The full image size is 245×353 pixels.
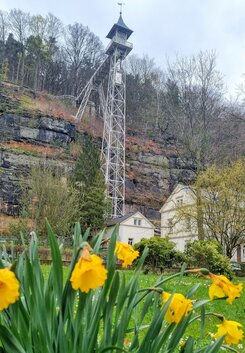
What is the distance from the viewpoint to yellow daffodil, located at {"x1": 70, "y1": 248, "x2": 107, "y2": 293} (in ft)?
3.92

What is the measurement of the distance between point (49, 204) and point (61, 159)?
15951 mm

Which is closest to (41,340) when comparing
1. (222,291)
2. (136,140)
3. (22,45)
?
(222,291)

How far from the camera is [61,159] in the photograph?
3597 centimetres

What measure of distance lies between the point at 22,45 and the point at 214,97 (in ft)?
109

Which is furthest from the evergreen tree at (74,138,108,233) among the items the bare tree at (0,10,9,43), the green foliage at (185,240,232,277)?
the bare tree at (0,10,9,43)

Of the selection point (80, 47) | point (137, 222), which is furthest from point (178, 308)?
point (80, 47)

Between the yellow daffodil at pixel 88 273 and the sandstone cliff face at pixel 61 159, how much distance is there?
1186 inches

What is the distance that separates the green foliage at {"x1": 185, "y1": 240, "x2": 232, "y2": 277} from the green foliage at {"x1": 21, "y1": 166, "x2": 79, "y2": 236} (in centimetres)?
827

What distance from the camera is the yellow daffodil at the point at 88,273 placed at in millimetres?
1194

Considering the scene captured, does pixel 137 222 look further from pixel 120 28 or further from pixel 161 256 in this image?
pixel 120 28

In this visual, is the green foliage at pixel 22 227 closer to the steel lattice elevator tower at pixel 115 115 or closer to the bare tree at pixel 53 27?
the steel lattice elevator tower at pixel 115 115

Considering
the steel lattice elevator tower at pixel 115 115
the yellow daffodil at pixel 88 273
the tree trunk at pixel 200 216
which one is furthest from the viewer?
the steel lattice elevator tower at pixel 115 115

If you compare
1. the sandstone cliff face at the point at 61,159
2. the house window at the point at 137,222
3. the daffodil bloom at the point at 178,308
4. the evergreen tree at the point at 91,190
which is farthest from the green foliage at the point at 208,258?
the sandstone cliff face at the point at 61,159

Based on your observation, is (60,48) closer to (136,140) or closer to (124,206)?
(136,140)
